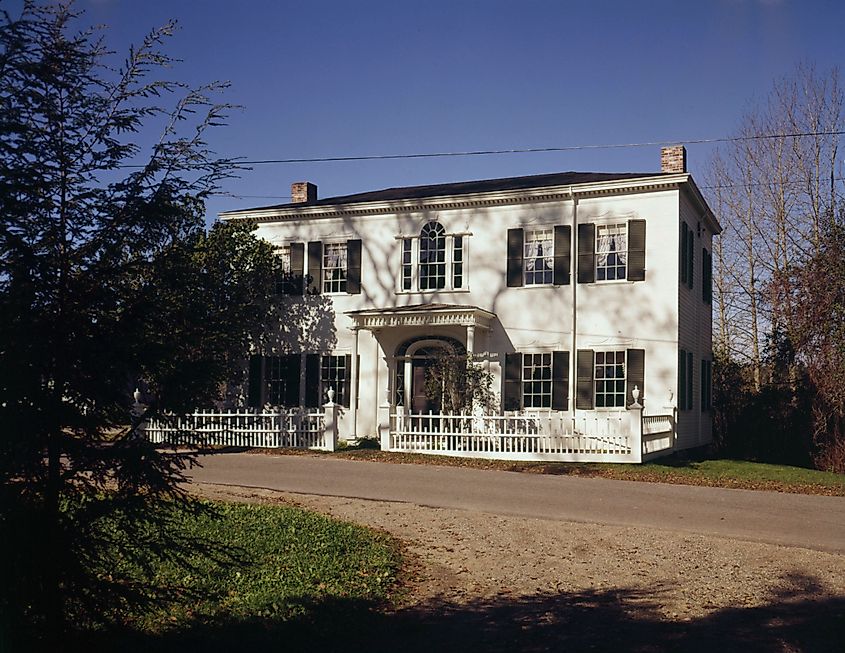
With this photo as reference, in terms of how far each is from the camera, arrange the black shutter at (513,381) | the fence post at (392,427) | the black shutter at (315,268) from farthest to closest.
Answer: the black shutter at (315,268) → the black shutter at (513,381) → the fence post at (392,427)

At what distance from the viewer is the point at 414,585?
802 centimetres

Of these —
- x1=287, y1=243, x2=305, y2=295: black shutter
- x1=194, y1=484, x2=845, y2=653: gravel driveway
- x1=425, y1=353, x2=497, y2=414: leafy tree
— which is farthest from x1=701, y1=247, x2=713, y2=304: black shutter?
x1=194, y1=484, x2=845, y2=653: gravel driveway

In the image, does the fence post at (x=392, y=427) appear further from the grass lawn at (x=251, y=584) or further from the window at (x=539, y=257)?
the grass lawn at (x=251, y=584)

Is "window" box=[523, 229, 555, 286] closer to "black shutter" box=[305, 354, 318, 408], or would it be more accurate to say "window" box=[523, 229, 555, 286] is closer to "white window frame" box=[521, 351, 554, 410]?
"white window frame" box=[521, 351, 554, 410]

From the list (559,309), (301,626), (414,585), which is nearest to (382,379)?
(559,309)

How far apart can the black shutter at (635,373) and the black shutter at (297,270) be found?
9.36 metres

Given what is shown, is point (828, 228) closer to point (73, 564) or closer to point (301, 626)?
point (301, 626)

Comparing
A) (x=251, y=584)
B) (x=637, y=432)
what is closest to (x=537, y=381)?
(x=637, y=432)

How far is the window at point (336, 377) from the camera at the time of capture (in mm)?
24438

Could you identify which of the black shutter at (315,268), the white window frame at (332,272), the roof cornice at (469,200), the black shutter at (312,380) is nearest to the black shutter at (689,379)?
the roof cornice at (469,200)

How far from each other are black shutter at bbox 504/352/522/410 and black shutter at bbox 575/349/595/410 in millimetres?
1459

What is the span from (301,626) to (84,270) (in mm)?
2946

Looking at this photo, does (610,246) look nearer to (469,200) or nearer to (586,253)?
(586,253)

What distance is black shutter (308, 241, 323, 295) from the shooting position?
2511cm
